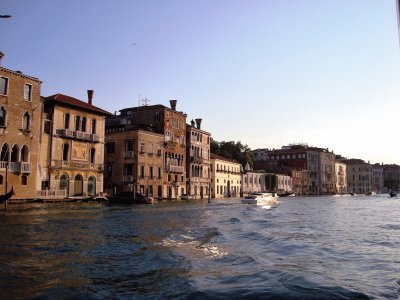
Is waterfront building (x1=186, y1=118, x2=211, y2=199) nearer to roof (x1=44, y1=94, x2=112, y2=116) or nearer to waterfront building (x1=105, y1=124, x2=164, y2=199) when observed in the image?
waterfront building (x1=105, y1=124, x2=164, y2=199)

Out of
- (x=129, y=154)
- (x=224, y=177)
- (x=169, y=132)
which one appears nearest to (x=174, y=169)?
(x=169, y=132)

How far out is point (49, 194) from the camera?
33.0m

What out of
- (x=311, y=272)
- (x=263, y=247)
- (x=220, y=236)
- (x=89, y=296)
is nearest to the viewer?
(x=89, y=296)

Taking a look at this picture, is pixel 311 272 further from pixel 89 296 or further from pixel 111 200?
pixel 111 200

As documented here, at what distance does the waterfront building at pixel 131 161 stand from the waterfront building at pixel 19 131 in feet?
44.6

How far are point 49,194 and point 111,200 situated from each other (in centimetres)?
667

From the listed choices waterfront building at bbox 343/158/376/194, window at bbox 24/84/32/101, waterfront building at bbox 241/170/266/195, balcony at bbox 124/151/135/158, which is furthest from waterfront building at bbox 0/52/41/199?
waterfront building at bbox 343/158/376/194

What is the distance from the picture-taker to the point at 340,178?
126562 mm

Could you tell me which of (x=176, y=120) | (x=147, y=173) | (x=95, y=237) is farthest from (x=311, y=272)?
(x=176, y=120)

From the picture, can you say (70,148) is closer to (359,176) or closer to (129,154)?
(129,154)

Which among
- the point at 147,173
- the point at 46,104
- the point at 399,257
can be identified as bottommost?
the point at 399,257

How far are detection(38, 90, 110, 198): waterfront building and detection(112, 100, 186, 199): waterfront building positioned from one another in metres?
11.6

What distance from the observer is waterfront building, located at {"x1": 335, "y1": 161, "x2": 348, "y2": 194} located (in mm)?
122594

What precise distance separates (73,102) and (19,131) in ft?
23.5
